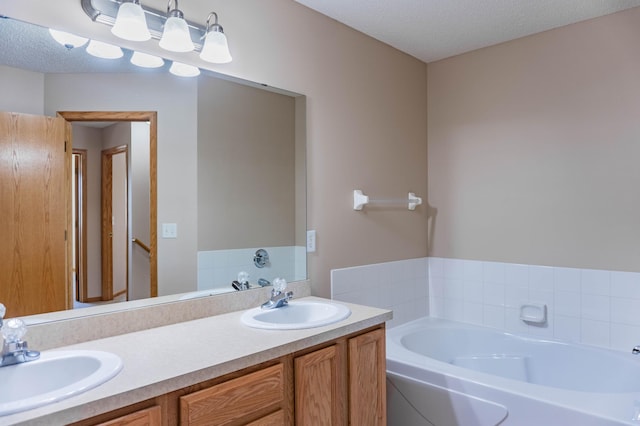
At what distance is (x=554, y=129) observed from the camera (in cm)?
260

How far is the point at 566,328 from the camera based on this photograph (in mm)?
2553

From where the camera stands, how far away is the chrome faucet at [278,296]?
195 centimetres

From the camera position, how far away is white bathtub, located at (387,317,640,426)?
67.9 inches

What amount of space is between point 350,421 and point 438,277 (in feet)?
5.40

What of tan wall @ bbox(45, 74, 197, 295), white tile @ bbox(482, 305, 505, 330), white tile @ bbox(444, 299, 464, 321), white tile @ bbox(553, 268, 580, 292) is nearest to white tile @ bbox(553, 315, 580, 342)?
white tile @ bbox(553, 268, 580, 292)

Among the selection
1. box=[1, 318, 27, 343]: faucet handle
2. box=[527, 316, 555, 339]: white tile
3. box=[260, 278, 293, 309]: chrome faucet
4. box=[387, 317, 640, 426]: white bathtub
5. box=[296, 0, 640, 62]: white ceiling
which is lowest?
box=[387, 317, 640, 426]: white bathtub

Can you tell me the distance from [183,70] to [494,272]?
2257 mm

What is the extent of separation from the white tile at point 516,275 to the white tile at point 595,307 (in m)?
0.33

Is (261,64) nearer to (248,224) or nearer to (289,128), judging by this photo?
(289,128)

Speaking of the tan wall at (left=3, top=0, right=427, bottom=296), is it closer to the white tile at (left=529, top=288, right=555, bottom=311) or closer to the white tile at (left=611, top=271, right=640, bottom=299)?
the white tile at (left=529, top=288, right=555, bottom=311)

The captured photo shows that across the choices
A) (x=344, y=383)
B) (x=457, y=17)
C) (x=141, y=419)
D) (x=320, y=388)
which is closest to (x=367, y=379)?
(x=344, y=383)

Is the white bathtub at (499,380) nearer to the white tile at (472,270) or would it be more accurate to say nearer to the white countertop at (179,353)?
the white tile at (472,270)

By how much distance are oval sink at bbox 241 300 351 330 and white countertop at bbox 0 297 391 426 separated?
41 millimetres

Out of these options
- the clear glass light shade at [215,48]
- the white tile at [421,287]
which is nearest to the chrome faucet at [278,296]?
the clear glass light shade at [215,48]
